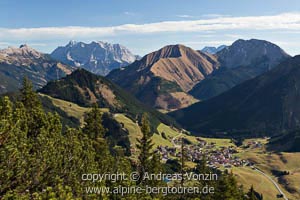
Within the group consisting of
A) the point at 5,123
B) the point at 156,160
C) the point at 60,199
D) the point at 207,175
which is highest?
Result: the point at 5,123

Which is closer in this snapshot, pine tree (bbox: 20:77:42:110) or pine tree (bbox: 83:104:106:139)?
pine tree (bbox: 20:77:42:110)

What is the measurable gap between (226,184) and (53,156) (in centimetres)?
5702

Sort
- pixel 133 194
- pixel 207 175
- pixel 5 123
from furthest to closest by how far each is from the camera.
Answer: pixel 207 175 → pixel 133 194 → pixel 5 123

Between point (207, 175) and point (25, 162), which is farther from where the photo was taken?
point (207, 175)

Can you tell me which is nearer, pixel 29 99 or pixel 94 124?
pixel 29 99

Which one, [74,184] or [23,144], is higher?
[23,144]

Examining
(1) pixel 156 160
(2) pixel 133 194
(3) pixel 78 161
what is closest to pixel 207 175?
(1) pixel 156 160

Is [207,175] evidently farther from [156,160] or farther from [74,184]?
[74,184]

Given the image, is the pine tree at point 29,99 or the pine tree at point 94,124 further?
the pine tree at point 94,124

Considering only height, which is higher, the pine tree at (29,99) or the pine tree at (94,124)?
the pine tree at (29,99)

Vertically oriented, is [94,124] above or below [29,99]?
below

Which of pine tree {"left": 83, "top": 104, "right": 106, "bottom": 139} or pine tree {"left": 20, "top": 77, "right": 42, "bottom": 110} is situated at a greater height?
pine tree {"left": 20, "top": 77, "right": 42, "bottom": 110}

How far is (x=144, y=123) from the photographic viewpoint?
93312mm

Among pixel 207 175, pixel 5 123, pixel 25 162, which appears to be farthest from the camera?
pixel 207 175
